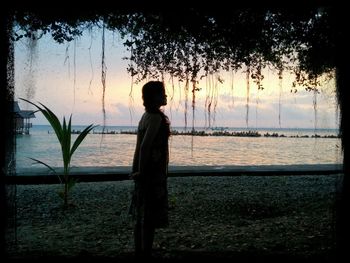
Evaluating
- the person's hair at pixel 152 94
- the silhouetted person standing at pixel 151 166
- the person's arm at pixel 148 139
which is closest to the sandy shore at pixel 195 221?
the silhouetted person standing at pixel 151 166

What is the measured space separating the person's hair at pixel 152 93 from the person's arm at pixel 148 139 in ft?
0.21

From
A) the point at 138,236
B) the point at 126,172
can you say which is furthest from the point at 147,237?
the point at 126,172

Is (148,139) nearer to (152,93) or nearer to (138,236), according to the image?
(152,93)

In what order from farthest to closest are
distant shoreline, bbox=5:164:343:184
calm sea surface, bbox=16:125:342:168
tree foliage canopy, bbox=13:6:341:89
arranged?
calm sea surface, bbox=16:125:342:168
distant shoreline, bbox=5:164:343:184
tree foliage canopy, bbox=13:6:341:89

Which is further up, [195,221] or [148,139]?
[148,139]

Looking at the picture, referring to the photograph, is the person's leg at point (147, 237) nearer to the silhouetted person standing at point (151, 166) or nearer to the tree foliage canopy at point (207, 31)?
the silhouetted person standing at point (151, 166)

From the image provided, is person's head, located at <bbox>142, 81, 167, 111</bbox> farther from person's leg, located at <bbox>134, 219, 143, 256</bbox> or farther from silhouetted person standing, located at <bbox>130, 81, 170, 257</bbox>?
person's leg, located at <bbox>134, 219, 143, 256</bbox>

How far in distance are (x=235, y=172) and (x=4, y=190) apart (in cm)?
737

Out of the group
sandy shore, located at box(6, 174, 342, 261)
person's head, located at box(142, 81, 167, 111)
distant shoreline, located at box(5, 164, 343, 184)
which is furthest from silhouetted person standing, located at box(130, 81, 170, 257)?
distant shoreline, located at box(5, 164, 343, 184)

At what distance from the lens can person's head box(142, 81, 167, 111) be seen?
263 cm

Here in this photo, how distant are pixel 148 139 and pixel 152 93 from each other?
1.05 feet

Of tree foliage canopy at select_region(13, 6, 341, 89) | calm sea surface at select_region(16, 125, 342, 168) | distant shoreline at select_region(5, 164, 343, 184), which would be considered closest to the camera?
tree foliage canopy at select_region(13, 6, 341, 89)

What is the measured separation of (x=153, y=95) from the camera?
263 centimetres

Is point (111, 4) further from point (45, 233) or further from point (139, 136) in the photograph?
point (45, 233)
